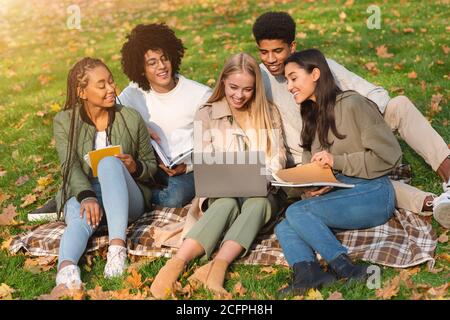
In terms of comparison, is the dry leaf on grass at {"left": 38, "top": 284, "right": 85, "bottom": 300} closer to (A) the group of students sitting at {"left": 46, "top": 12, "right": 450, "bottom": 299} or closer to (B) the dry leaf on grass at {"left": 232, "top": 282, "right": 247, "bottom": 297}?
(A) the group of students sitting at {"left": 46, "top": 12, "right": 450, "bottom": 299}

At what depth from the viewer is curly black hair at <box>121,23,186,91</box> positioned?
541 cm

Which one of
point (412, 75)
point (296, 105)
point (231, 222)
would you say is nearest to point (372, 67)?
point (412, 75)

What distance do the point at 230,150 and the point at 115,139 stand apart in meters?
0.89

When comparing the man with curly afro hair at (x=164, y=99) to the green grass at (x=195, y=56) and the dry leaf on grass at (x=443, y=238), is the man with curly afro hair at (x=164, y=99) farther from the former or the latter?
the dry leaf on grass at (x=443, y=238)

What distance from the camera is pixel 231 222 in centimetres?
468

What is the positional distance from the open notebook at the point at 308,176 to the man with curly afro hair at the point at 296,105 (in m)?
0.66

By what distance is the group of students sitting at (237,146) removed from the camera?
4.49 m

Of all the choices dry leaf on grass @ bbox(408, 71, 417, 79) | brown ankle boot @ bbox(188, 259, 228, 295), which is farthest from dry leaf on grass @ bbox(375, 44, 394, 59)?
brown ankle boot @ bbox(188, 259, 228, 295)

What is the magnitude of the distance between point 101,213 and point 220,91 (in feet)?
4.10

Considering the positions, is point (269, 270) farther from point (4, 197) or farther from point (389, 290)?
point (4, 197)

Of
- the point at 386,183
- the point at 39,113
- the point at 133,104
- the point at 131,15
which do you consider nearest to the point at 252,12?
the point at 131,15

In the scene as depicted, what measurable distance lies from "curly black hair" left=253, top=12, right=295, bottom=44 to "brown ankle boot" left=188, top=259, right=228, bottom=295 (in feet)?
6.09

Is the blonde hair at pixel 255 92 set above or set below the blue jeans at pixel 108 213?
above

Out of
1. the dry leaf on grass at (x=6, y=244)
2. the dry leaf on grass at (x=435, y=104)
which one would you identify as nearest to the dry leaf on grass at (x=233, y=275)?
the dry leaf on grass at (x=6, y=244)
